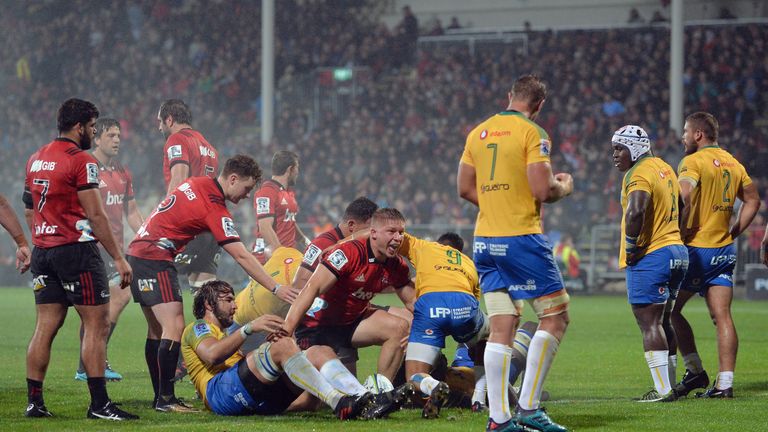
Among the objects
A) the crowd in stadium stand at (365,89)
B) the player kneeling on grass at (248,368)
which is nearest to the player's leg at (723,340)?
the player kneeling on grass at (248,368)

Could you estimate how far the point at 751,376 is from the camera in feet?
36.7

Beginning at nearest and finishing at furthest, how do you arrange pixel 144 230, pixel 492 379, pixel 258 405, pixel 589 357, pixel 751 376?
pixel 492 379 < pixel 258 405 < pixel 144 230 < pixel 751 376 < pixel 589 357

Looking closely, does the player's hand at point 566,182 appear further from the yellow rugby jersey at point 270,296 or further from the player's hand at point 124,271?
the yellow rugby jersey at point 270,296

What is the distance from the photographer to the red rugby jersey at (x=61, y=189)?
26.2ft

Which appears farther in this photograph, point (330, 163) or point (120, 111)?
point (120, 111)

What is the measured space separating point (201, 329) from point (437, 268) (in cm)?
195

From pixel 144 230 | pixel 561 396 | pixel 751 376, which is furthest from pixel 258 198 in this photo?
pixel 751 376

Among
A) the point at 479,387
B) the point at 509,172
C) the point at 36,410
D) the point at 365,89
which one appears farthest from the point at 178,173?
the point at 365,89

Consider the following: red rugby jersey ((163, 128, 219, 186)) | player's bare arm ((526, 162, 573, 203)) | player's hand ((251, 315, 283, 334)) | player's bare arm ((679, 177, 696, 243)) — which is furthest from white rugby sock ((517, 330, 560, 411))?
red rugby jersey ((163, 128, 219, 186))

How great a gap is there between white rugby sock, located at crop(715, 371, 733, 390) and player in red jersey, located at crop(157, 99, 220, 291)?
16.9 ft

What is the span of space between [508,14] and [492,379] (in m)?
29.7

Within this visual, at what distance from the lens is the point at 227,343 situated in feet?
26.9

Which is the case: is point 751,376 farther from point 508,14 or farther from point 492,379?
point 508,14

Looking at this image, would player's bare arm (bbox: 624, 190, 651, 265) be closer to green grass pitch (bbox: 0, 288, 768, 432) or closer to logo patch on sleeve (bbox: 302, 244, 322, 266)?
green grass pitch (bbox: 0, 288, 768, 432)
